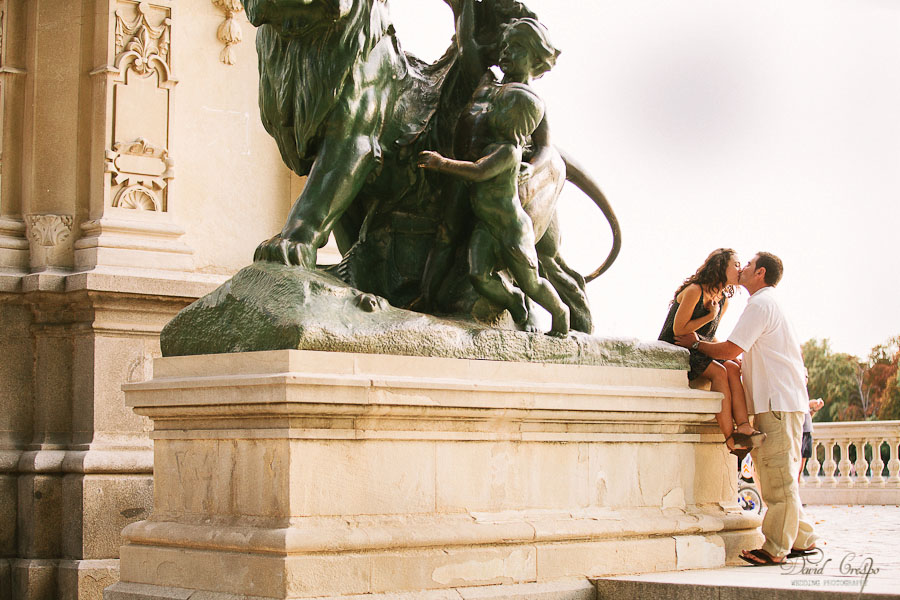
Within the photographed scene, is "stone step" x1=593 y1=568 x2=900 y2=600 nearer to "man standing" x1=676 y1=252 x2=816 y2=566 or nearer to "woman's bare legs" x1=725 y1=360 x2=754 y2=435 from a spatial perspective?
"man standing" x1=676 y1=252 x2=816 y2=566

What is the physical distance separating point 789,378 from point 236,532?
9.09 ft

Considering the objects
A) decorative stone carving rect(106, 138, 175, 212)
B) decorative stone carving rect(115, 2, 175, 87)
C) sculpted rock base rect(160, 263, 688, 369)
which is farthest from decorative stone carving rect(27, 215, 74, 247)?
sculpted rock base rect(160, 263, 688, 369)

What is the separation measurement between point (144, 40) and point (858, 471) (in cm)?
1096

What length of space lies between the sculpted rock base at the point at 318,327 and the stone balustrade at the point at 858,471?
11.2 m

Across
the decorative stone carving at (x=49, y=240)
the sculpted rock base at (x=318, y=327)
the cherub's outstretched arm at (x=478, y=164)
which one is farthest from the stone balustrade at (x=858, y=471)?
the cherub's outstretched arm at (x=478, y=164)

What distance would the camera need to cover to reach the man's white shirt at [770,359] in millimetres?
5918

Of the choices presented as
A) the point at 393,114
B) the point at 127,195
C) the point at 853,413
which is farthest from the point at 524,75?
the point at 853,413

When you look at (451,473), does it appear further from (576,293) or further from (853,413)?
(853,413)

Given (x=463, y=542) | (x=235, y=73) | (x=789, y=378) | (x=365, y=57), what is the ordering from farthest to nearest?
1. (x=235, y=73)
2. (x=789, y=378)
3. (x=365, y=57)
4. (x=463, y=542)

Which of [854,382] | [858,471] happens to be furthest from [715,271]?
[854,382]

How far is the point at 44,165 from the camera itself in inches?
340
